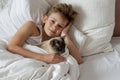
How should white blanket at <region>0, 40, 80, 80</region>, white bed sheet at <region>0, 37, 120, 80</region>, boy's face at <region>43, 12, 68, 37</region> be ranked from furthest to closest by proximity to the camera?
boy's face at <region>43, 12, 68, 37</region> → white bed sheet at <region>0, 37, 120, 80</region> → white blanket at <region>0, 40, 80, 80</region>

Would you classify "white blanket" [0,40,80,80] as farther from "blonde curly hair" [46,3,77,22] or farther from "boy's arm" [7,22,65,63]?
"blonde curly hair" [46,3,77,22]

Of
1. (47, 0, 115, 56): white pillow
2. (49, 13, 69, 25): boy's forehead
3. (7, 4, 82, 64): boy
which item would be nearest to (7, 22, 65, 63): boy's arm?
(7, 4, 82, 64): boy

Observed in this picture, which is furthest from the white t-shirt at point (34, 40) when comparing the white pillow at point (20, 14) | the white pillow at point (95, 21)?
the white pillow at point (95, 21)

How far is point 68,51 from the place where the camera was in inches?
50.4

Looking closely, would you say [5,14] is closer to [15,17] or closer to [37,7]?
[15,17]

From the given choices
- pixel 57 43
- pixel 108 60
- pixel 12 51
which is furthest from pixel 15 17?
pixel 108 60

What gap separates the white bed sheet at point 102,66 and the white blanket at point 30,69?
0.10 metres

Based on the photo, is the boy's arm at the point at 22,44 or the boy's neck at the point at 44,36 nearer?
the boy's arm at the point at 22,44

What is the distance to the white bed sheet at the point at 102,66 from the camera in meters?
1.20

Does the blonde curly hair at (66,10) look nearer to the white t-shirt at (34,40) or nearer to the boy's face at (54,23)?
the boy's face at (54,23)

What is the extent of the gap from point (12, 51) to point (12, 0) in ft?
1.42

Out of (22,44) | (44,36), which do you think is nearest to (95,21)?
(44,36)

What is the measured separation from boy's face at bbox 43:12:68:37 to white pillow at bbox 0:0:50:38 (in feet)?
0.30

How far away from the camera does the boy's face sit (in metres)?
1.32
